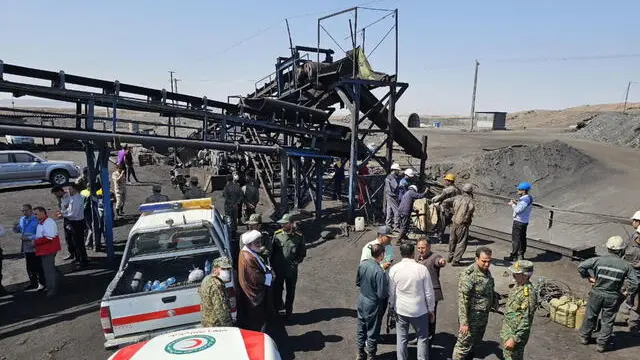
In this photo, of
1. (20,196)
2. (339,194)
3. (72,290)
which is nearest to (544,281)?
(72,290)

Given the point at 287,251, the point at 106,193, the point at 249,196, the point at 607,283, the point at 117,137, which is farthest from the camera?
the point at 249,196

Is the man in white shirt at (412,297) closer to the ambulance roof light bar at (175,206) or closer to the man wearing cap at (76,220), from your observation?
the ambulance roof light bar at (175,206)

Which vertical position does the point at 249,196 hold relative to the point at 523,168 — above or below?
below

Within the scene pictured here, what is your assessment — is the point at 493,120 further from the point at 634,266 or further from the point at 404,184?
the point at 634,266

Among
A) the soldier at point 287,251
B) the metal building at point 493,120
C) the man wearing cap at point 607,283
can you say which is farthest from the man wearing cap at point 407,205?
the metal building at point 493,120

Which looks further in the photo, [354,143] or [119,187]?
[119,187]

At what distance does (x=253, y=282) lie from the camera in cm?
531

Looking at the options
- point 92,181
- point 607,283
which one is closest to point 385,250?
point 607,283

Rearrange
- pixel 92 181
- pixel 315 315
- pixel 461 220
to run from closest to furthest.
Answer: pixel 315 315 < pixel 461 220 < pixel 92 181

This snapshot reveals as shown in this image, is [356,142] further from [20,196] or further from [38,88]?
[20,196]

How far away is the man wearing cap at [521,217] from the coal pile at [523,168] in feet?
31.8

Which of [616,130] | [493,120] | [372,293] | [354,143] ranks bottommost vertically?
[372,293]

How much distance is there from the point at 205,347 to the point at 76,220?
7545mm

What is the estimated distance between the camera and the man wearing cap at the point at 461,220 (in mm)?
8422
